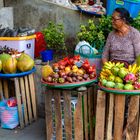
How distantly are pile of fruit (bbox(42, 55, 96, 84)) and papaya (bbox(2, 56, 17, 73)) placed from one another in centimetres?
66

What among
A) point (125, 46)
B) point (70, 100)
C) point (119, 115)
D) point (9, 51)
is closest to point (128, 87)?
point (119, 115)

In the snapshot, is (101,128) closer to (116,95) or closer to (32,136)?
(116,95)

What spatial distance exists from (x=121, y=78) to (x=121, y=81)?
37 mm

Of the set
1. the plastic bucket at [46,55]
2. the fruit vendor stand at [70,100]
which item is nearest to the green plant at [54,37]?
the plastic bucket at [46,55]

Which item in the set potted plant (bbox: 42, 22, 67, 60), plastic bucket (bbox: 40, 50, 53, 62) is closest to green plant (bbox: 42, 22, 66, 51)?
potted plant (bbox: 42, 22, 67, 60)

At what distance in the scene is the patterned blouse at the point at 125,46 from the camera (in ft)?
16.8

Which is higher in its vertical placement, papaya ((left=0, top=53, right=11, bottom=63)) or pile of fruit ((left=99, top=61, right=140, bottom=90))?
papaya ((left=0, top=53, right=11, bottom=63))

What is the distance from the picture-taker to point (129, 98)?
14.3 feet

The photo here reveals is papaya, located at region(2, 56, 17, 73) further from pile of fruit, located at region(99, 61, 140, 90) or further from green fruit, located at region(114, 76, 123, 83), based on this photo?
green fruit, located at region(114, 76, 123, 83)

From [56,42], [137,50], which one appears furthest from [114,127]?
[56,42]

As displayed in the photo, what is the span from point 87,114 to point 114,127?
1.31 ft

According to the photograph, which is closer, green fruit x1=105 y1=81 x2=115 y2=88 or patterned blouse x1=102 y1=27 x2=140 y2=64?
green fruit x1=105 y1=81 x2=115 y2=88

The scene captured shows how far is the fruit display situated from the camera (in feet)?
17.2

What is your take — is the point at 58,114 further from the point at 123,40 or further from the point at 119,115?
the point at 123,40
